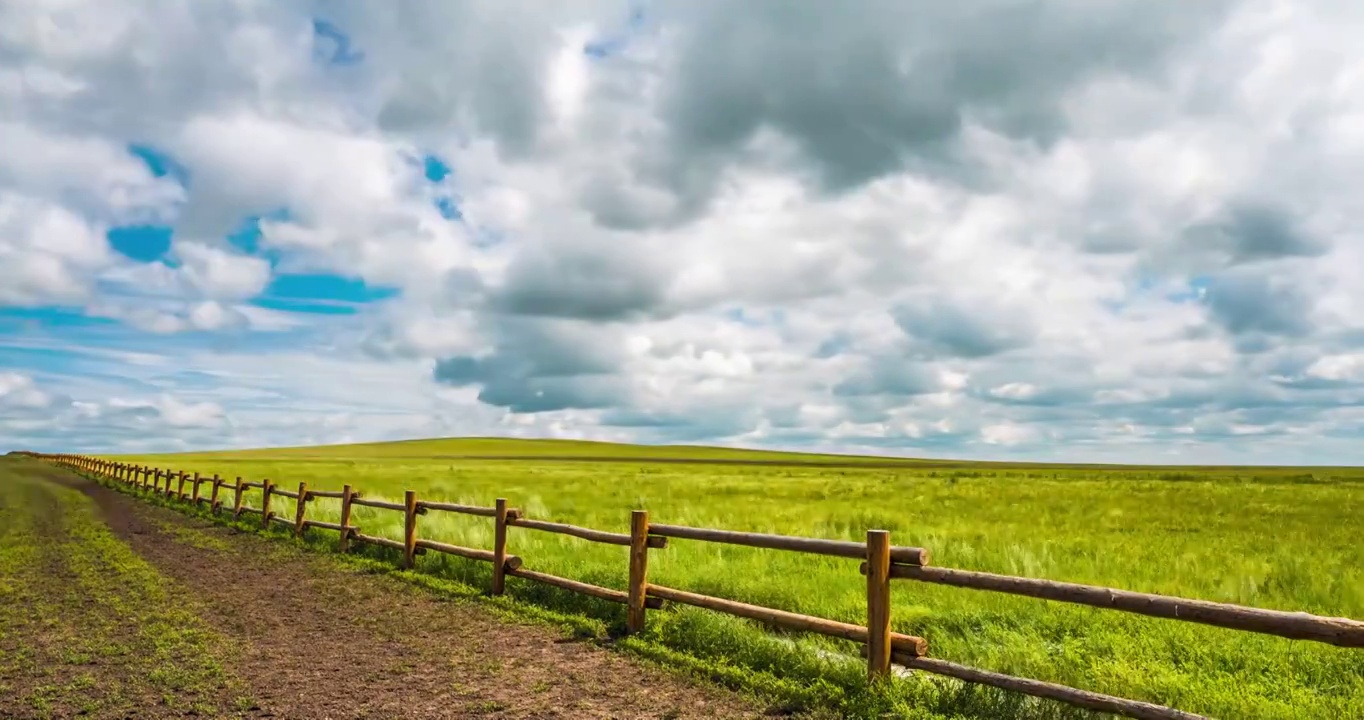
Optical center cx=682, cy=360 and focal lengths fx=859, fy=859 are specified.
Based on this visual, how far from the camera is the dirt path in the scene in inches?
293

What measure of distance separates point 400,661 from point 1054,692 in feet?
20.6

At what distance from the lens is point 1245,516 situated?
85.1ft

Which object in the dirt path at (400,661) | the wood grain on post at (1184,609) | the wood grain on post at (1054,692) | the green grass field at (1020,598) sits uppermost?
the wood grain on post at (1184,609)

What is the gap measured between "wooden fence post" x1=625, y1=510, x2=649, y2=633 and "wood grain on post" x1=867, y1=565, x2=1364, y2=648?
3465mm

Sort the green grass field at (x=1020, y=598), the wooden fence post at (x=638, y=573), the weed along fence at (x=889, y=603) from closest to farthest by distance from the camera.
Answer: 1. the weed along fence at (x=889, y=603)
2. the green grass field at (x=1020, y=598)
3. the wooden fence post at (x=638, y=573)

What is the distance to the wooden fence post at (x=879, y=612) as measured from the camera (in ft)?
25.0

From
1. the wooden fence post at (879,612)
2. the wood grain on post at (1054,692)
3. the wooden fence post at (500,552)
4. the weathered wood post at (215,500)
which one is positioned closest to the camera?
the wood grain on post at (1054,692)

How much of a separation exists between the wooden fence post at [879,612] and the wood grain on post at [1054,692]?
0.48 feet

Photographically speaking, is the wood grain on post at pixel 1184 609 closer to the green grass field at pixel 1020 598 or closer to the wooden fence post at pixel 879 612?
the wooden fence post at pixel 879 612

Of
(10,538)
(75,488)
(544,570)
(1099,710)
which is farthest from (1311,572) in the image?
(75,488)

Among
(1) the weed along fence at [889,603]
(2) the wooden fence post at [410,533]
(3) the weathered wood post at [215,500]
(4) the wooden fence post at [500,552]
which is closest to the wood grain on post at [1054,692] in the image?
(1) the weed along fence at [889,603]

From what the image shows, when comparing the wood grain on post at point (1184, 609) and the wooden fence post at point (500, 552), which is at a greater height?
the wood grain on post at point (1184, 609)

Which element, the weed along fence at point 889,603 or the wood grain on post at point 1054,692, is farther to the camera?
the wood grain on post at point 1054,692

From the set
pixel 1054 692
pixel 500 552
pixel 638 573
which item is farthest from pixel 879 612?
pixel 500 552
